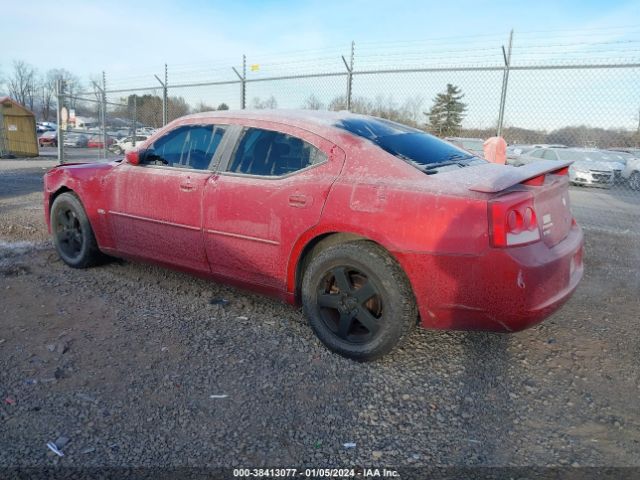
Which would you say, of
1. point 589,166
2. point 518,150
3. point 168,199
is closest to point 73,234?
point 168,199

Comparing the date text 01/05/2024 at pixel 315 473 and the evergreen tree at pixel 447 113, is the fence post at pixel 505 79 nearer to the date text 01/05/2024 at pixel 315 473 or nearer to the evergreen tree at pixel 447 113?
the evergreen tree at pixel 447 113

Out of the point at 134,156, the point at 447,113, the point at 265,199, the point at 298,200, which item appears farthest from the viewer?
the point at 447,113

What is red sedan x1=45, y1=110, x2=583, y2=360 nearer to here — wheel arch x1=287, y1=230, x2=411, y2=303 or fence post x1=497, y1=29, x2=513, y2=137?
wheel arch x1=287, y1=230, x2=411, y2=303

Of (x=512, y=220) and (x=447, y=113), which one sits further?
(x=447, y=113)

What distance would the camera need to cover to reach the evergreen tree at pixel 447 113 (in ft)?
26.0

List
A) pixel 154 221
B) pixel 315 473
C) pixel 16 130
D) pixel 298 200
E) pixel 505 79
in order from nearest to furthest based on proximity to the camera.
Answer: pixel 315 473, pixel 298 200, pixel 154 221, pixel 505 79, pixel 16 130

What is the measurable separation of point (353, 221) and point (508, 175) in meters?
0.92

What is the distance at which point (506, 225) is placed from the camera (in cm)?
255

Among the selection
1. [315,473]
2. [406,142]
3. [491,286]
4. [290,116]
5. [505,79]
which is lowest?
[315,473]

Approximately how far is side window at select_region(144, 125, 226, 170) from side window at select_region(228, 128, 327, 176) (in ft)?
0.90

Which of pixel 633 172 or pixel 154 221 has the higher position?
pixel 633 172

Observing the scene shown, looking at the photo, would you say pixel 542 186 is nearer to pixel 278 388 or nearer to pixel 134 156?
pixel 278 388

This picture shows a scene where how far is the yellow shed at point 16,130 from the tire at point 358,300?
21.6 m

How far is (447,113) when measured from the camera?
891 cm
